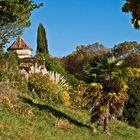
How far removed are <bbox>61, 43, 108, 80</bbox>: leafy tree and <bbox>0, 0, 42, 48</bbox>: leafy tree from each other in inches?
2142

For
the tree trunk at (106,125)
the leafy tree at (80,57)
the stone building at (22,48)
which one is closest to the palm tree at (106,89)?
the tree trunk at (106,125)

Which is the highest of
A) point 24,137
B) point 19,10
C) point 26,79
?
point 19,10

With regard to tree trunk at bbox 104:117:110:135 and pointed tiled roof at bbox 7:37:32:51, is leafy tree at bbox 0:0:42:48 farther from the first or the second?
pointed tiled roof at bbox 7:37:32:51

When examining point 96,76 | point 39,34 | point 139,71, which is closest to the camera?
point 96,76

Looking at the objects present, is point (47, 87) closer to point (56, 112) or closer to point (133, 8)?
point (56, 112)

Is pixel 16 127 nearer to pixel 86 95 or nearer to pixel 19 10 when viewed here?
pixel 86 95

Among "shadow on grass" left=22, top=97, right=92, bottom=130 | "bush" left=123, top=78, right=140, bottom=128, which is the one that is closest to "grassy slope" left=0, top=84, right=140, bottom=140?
"shadow on grass" left=22, top=97, right=92, bottom=130

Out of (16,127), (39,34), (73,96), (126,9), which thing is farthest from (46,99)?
(39,34)

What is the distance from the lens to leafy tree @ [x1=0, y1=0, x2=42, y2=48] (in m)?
21.8

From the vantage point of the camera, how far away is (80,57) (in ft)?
277

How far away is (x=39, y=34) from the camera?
6450cm

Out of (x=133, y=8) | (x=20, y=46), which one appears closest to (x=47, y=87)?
(x=133, y=8)

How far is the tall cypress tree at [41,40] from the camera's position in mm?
61963

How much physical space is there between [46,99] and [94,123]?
185 inches
